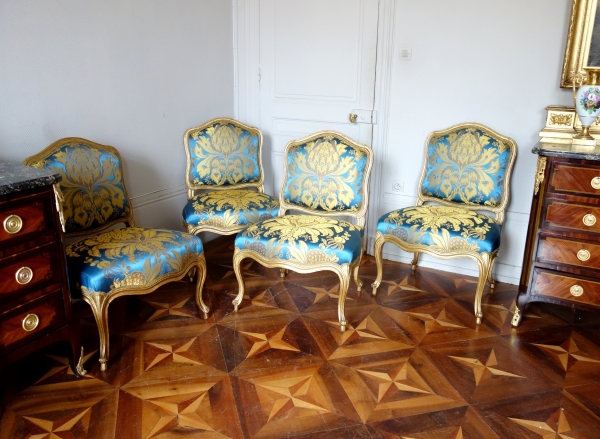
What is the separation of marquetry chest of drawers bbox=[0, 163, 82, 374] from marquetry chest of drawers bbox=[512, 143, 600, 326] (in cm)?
200

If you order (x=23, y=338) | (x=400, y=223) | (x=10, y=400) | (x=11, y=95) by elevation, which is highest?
(x=11, y=95)

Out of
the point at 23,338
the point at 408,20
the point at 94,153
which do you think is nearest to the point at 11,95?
the point at 94,153

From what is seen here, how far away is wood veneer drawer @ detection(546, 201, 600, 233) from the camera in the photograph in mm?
2230

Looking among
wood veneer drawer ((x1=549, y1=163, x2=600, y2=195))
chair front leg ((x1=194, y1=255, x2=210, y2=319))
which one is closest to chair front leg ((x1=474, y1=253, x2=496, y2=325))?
wood veneer drawer ((x1=549, y1=163, x2=600, y2=195))

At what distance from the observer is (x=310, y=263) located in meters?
2.35

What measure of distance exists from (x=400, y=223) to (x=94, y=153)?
1.52 meters

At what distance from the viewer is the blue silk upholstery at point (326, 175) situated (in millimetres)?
2703

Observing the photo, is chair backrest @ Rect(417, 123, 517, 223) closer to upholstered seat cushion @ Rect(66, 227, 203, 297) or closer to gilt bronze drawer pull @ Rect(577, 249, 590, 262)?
gilt bronze drawer pull @ Rect(577, 249, 590, 262)

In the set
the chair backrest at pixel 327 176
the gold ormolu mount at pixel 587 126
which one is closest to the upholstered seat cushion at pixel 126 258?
the chair backrest at pixel 327 176

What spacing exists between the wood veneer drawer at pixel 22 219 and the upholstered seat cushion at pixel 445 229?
1.59 meters

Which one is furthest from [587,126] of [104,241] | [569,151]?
[104,241]

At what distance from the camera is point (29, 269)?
178cm

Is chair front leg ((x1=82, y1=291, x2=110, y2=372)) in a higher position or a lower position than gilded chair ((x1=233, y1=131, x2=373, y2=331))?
lower

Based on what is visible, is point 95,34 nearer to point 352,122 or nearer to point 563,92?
point 352,122
